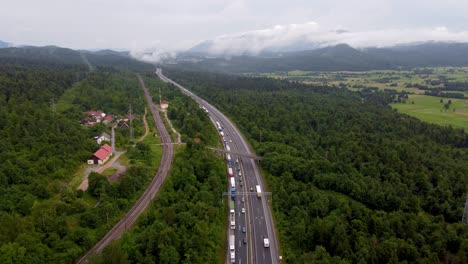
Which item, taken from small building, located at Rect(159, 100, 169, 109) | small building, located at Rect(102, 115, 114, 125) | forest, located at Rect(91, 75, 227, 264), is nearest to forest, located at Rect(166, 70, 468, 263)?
forest, located at Rect(91, 75, 227, 264)

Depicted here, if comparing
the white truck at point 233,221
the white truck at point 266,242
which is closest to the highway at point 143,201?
the white truck at point 233,221

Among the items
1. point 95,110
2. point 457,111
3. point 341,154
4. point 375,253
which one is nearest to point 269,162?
point 341,154

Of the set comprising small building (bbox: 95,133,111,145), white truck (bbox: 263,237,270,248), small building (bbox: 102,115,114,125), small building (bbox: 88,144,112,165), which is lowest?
white truck (bbox: 263,237,270,248)

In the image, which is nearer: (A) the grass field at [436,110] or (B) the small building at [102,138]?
(B) the small building at [102,138]

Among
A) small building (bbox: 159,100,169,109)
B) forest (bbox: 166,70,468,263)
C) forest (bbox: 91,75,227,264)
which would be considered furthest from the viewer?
small building (bbox: 159,100,169,109)

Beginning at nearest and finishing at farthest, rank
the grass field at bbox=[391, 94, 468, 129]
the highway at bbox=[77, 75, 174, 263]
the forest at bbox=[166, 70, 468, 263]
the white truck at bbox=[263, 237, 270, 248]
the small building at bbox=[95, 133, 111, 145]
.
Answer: the highway at bbox=[77, 75, 174, 263], the forest at bbox=[166, 70, 468, 263], the white truck at bbox=[263, 237, 270, 248], the small building at bbox=[95, 133, 111, 145], the grass field at bbox=[391, 94, 468, 129]

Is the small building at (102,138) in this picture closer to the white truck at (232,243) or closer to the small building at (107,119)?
the small building at (107,119)

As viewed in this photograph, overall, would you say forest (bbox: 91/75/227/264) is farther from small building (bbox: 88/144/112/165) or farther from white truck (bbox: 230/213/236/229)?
small building (bbox: 88/144/112/165)
